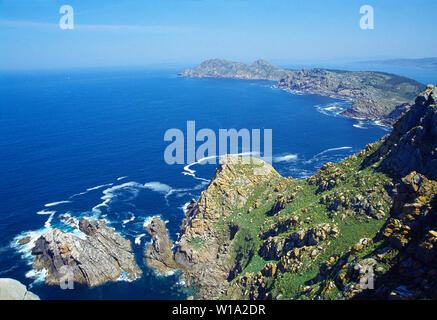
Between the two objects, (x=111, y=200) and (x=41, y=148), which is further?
(x=41, y=148)

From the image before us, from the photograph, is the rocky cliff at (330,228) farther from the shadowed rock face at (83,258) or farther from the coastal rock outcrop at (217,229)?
the shadowed rock face at (83,258)

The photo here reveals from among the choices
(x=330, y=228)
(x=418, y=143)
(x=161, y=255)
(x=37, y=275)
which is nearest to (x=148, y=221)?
(x=161, y=255)

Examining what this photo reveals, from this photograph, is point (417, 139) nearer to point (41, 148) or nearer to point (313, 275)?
point (313, 275)

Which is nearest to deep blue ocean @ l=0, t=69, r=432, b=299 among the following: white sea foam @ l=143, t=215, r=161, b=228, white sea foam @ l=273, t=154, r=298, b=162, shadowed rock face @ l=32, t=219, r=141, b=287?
white sea foam @ l=273, t=154, r=298, b=162

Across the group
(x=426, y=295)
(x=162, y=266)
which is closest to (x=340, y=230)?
(x=426, y=295)

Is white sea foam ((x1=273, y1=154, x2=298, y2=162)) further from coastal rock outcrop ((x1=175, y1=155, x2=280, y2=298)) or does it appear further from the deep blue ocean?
coastal rock outcrop ((x1=175, y1=155, x2=280, y2=298))

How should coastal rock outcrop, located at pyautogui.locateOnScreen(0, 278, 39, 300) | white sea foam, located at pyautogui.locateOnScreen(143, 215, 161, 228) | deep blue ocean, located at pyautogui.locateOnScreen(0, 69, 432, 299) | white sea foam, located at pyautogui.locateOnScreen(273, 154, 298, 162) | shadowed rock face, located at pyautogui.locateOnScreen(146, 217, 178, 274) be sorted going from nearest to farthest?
coastal rock outcrop, located at pyautogui.locateOnScreen(0, 278, 39, 300)
deep blue ocean, located at pyautogui.locateOnScreen(0, 69, 432, 299)
shadowed rock face, located at pyautogui.locateOnScreen(146, 217, 178, 274)
white sea foam, located at pyautogui.locateOnScreen(143, 215, 161, 228)
white sea foam, located at pyautogui.locateOnScreen(273, 154, 298, 162)
